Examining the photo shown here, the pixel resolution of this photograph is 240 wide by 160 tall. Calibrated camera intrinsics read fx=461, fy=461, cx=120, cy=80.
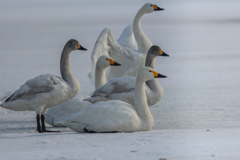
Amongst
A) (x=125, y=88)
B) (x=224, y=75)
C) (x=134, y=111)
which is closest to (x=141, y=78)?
(x=134, y=111)

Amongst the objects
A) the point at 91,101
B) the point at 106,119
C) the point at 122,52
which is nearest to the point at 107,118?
the point at 106,119

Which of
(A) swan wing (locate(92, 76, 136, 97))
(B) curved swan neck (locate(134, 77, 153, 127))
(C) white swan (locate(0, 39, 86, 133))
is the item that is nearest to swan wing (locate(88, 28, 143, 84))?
(A) swan wing (locate(92, 76, 136, 97))

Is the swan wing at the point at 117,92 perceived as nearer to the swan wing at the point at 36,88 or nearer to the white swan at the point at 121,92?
the white swan at the point at 121,92

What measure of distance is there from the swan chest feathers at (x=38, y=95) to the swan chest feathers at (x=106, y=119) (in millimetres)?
688

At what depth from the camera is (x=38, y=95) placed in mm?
5211

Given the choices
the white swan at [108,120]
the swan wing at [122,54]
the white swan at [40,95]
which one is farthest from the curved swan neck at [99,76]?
the white swan at [108,120]

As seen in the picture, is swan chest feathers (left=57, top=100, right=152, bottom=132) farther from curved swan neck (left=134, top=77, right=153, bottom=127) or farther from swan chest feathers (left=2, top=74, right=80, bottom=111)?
swan chest feathers (left=2, top=74, right=80, bottom=111)

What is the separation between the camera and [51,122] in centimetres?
579

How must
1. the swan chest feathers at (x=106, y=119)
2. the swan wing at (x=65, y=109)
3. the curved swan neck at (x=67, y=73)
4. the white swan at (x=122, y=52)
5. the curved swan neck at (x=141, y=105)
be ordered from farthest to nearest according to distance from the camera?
the white swan at (x=122, y=52) < the swan wing at (x=65, y=109) < the curved swan neck at (x=67, y=73) < the curved swan neck at (x=141, y=105) < the swan chest feathers at (x=106, y=119)

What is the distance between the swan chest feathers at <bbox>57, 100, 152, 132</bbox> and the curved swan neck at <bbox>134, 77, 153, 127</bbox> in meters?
0.14

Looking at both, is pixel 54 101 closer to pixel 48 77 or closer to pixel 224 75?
pixel 48 77

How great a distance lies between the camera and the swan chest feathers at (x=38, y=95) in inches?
205

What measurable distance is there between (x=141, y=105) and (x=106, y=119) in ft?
1.67

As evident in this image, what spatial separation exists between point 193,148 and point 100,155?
0.71 meters
